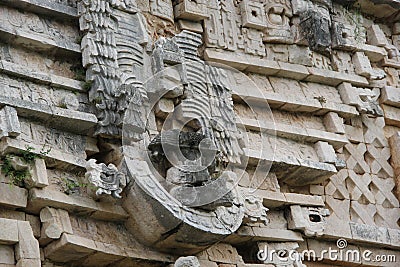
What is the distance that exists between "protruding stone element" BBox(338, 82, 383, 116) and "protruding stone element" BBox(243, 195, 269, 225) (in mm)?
2375

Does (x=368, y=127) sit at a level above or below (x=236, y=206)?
above

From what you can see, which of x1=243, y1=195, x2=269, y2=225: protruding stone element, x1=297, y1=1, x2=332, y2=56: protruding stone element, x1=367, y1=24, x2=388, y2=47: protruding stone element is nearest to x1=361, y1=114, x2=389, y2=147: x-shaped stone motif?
x1=297, y1=1, x2=332, y2=56: protruding stone element

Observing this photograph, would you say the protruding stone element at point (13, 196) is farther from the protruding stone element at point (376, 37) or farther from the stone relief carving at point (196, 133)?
the protruding stone element at point (376, 37)

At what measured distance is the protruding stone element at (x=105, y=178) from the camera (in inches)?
443

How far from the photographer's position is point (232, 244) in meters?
12.7

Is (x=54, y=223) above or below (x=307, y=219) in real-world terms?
below

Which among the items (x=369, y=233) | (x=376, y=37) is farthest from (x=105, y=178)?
(x=376, y=37)

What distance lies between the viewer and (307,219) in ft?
43.1

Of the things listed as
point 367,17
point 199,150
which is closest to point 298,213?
point 199,150

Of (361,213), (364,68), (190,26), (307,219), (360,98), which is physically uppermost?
(364,68)

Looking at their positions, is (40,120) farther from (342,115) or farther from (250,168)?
(342,115)

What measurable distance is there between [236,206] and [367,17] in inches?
174

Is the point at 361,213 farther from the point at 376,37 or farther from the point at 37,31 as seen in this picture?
the point at 37,31

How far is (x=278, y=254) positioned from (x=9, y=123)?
354 centimetres
